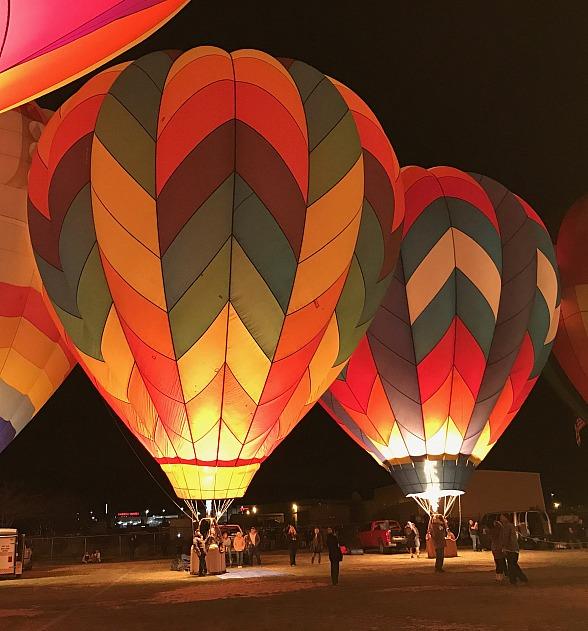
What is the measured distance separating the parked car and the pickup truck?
198 cm

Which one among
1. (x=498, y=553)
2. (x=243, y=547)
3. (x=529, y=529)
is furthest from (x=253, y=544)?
(x=529, y=529)

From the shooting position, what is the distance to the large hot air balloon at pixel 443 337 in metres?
13.8

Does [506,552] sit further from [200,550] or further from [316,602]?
[200,550]

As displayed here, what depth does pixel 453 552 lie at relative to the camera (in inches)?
581

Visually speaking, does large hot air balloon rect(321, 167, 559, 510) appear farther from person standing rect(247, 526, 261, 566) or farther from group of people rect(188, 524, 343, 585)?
person standing rect(247, 526, 261, 566)

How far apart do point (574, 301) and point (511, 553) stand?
9.23 meters

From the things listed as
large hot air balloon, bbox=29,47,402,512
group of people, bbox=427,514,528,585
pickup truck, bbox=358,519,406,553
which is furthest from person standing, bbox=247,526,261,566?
group of people, bbox=427,514,528,585

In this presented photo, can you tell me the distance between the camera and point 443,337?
13.7 meters

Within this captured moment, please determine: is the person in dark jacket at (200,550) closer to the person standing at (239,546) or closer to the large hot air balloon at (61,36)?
the person standing at (239,546)

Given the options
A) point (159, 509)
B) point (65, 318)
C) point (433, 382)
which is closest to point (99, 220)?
point (65, 318)

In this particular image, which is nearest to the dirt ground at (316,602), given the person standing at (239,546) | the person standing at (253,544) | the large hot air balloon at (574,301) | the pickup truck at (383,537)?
the person standing at (239,546)

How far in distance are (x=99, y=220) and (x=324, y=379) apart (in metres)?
4.13

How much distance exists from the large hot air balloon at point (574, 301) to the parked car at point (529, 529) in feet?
10.8

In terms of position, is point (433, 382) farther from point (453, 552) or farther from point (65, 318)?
point (65, 318)
